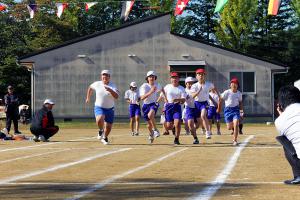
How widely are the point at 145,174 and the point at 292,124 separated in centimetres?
234

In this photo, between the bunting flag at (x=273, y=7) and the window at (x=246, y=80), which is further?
the window at (x=246, y=80)

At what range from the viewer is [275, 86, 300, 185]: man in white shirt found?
738 centimetres

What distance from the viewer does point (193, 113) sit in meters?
16.4

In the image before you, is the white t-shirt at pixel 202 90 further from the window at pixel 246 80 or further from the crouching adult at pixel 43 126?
the window at pixel 246 80

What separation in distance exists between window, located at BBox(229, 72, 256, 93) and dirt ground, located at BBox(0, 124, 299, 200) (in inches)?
1065

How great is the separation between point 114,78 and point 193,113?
23696 millimetres

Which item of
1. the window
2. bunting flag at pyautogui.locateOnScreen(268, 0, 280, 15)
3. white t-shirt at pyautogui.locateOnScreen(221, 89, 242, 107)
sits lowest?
white t-shirt at pyautogui.locateOnScreen(221, 89, 242, 107)

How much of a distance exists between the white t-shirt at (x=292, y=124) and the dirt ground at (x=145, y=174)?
58cm

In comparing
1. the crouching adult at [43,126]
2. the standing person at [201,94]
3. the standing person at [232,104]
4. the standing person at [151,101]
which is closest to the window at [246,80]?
the standing person at [151,101]

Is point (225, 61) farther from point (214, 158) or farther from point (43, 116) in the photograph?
point (214, 158)

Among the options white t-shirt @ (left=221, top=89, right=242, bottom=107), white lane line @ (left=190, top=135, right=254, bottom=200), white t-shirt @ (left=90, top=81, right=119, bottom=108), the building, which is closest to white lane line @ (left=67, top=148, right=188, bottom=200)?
white lane line @ (left=190, top=135, right=254, bottom=200)

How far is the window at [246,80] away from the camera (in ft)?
132

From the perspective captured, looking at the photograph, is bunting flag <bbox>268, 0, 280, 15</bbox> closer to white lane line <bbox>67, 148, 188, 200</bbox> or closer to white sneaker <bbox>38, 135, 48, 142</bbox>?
white sneaker <bbox>38, 135, 48, 142</bbox>

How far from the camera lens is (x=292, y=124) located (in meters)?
7.41
